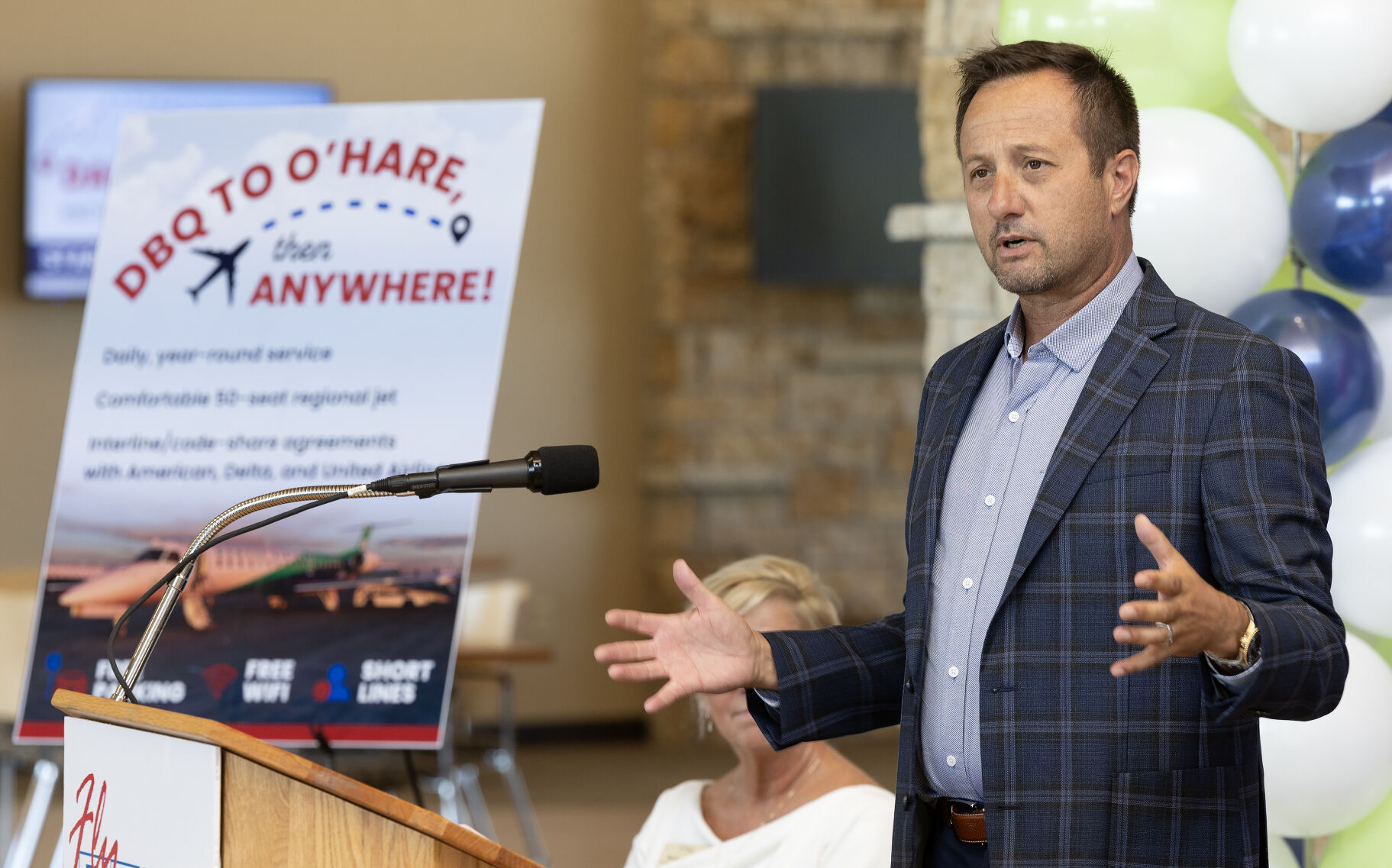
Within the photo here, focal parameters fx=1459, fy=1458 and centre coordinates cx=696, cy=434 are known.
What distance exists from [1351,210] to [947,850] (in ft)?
3.86

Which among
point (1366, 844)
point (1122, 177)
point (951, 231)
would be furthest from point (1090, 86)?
point (951, 231)

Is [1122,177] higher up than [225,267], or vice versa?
[225,267]

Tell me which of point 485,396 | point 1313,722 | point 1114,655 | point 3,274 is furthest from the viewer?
point 3,274

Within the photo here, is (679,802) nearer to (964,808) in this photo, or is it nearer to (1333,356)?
(964,808)

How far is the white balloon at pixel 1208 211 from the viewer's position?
217 centimetres

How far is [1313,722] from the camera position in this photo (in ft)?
6.98

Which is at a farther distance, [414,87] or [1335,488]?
[414,87]

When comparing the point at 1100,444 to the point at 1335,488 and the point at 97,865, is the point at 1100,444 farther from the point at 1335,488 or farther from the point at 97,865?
the point at 97,865

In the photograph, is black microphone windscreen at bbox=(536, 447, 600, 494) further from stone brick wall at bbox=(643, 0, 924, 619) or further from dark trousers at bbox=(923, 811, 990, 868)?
stone brick wall at bbox=(643, 0, 924, 619)

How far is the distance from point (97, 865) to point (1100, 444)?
109 centimetres

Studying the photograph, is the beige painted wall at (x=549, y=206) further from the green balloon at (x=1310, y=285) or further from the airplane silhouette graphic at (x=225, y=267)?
the green balloon at (x=1310, y=285)

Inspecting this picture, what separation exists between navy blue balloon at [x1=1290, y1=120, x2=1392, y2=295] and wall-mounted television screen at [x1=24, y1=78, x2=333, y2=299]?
464 cm

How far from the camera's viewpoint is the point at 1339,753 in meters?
2.12

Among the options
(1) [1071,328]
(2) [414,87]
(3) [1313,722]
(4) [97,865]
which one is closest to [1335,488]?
(3) [1313,722]
